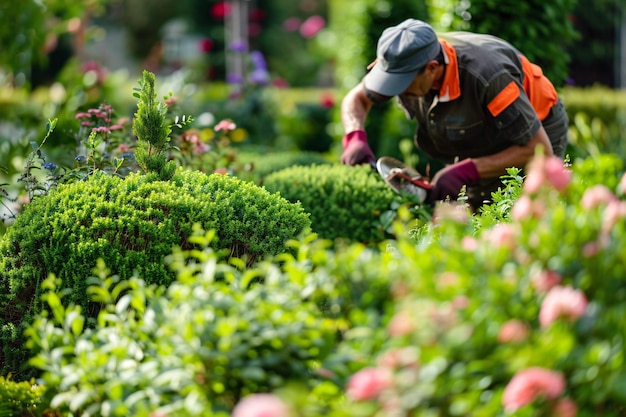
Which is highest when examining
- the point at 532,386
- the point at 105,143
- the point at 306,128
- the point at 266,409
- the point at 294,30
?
the point at 294,30

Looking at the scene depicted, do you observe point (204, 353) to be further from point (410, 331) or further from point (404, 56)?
point (404, 56)

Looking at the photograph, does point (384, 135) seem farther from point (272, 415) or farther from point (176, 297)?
point (272, 415)

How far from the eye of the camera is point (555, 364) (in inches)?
75.1

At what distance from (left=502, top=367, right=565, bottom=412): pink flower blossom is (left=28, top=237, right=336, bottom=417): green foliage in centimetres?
55

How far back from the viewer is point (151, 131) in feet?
12.0

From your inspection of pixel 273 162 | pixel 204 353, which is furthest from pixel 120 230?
pixel 273 162

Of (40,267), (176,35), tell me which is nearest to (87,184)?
(40,267)

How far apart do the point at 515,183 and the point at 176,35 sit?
2795cm

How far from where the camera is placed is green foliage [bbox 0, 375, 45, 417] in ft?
9.36

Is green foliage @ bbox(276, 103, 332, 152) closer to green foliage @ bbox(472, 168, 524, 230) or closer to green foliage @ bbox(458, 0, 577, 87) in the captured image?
green foliage @ bbox(458, 0, 577, 87)

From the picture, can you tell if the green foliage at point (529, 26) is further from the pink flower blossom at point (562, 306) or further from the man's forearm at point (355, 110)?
the pink flower blossom at point (562, 306)

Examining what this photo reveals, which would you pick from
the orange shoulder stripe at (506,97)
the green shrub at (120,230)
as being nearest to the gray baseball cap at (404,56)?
the orange shoulder stripe at (506,97)

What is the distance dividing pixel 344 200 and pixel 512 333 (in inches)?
119

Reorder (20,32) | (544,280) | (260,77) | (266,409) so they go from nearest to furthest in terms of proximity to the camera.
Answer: (266,409)
(544,280)
(20,32)
(260,77)
